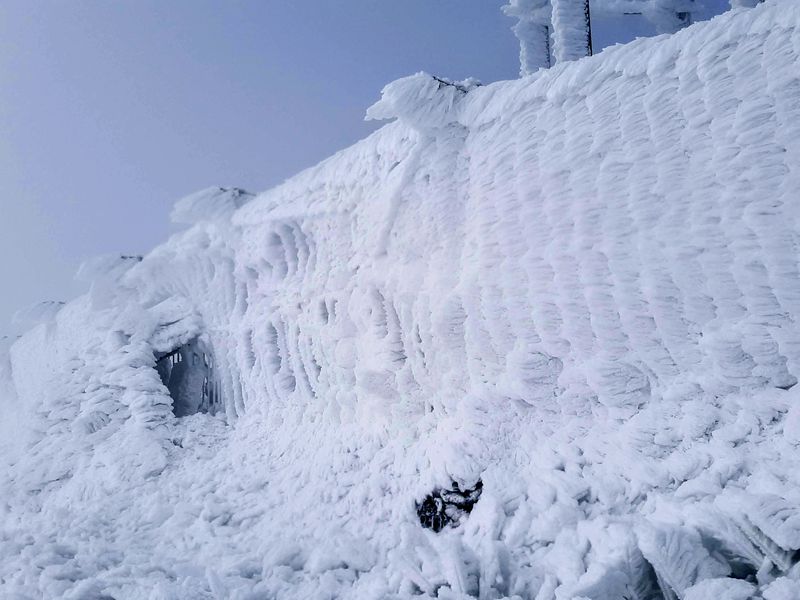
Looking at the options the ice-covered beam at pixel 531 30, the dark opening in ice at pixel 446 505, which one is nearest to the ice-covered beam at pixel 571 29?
the ice-covered beam at pixel 531 30

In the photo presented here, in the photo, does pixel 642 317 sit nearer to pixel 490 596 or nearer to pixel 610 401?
pixel 610 401

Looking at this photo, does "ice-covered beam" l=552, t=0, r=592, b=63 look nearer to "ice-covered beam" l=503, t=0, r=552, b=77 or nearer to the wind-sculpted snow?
"ice-covered beam" l=503, t=0, r=552, b=77

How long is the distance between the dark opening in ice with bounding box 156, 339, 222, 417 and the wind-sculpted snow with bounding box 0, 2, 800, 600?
1288mm

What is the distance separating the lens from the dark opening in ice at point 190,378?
6.98 meters

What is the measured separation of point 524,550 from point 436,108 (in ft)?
9.33

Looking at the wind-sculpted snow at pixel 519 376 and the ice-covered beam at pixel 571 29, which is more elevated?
the ice-covered beam at pixel 571 29

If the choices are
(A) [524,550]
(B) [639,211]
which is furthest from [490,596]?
(B) [639,211]

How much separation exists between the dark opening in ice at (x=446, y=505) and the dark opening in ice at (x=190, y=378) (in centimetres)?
412

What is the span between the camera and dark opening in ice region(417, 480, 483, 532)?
321 cm

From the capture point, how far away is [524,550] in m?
2.58

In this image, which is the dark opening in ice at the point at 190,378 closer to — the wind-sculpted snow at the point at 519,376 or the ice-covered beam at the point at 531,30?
the wind-sculpted snow at the point at 519,376

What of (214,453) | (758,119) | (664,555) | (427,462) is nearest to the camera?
(664,555)

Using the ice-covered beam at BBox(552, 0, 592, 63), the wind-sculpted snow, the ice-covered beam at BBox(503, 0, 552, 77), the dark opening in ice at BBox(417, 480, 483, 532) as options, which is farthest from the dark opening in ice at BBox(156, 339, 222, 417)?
the ice-covered beam at BBox(503, 0, 552, 77)

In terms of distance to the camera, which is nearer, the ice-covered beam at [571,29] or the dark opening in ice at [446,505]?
→ the dark opening in ice at [446,505]
